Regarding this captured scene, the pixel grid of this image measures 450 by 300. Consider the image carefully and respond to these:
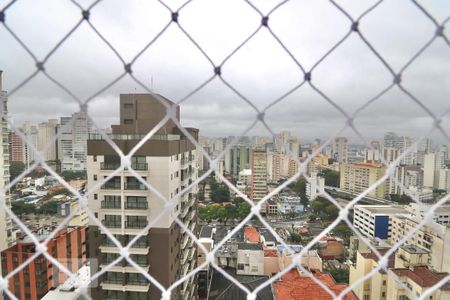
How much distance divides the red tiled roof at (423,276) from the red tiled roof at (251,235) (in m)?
4.94

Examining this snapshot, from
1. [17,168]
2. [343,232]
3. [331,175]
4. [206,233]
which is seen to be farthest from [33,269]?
[343,232]

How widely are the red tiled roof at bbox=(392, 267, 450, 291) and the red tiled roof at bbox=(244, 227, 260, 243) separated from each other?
16.2 feet

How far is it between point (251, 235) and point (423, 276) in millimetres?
5657

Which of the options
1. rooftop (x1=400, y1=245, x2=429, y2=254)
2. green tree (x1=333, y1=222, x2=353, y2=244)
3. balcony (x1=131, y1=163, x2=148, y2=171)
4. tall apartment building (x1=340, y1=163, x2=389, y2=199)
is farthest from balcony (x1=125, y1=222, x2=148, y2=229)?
green tree (x1=333, y1=222, x2=353, y2=244)

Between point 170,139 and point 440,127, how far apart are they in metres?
2.89

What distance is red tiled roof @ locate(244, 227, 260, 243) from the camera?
867 centimetres

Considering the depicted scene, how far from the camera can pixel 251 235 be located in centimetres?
900

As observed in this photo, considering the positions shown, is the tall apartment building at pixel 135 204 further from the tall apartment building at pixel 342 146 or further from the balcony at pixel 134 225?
the tall apartment building at pixel 342 146

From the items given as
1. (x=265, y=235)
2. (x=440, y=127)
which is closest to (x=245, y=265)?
(x=265, y=235)

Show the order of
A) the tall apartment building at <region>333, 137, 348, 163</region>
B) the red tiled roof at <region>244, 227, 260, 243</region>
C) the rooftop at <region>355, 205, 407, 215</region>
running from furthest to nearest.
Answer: the red tiled roof at <region>244, 227, 260, 243</region>, the rooftop at <region>355, 205, 407, 215</region>, the tall apartment building at <region>333, 137, 348, 163</region>

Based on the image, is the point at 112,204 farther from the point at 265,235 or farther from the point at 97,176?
the point at 265,235

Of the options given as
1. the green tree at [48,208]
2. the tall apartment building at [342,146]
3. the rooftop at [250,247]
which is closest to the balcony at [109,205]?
the tall apartment building at [342,146]

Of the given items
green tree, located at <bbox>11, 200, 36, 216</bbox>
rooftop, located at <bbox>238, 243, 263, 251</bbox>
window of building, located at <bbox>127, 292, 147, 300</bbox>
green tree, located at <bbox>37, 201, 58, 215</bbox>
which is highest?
green tree, located at <bbox>11, 200, 36, 216</bbox>

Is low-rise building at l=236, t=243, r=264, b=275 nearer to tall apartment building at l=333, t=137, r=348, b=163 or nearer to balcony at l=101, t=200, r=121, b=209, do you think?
balcony at l=101, t=200, r=121, b=209
